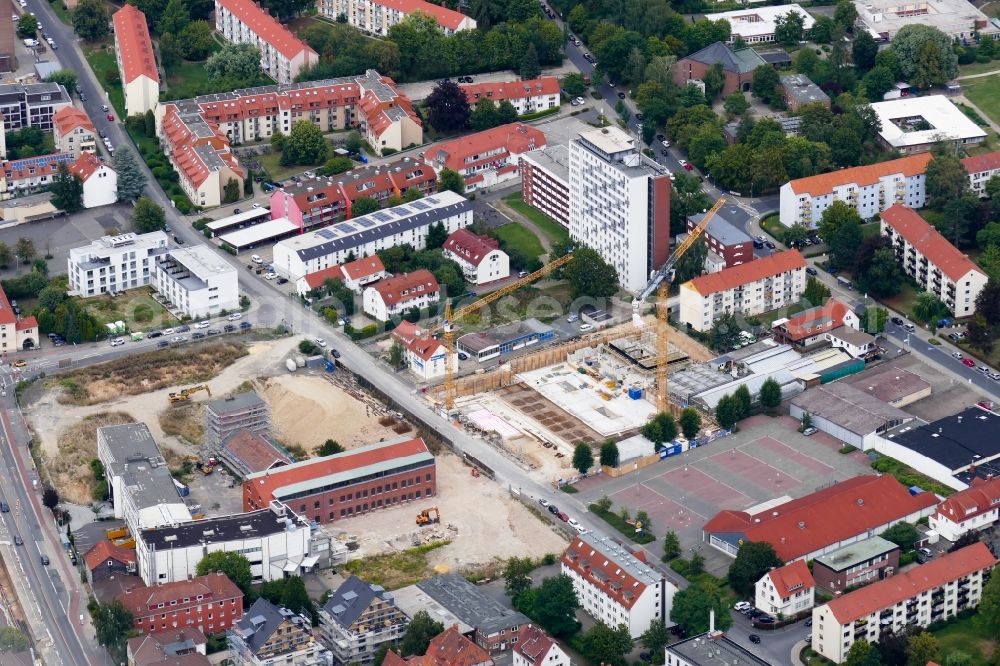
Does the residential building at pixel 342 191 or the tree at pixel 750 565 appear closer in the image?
the tree at pixel 750 565

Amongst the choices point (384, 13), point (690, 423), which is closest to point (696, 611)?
point (690, 423)

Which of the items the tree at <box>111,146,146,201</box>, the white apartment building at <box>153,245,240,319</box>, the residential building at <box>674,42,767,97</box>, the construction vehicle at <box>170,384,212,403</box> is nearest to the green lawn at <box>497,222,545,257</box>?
the white apartment building at <box>153,245,240,319</box>

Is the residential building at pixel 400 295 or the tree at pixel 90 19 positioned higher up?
the tree at pixel 90 19

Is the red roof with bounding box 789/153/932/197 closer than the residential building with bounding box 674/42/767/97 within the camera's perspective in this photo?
Yes

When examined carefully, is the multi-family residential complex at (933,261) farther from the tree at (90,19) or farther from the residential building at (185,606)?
the tree at (90,19)

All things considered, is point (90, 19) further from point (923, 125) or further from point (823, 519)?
point (823, 519)

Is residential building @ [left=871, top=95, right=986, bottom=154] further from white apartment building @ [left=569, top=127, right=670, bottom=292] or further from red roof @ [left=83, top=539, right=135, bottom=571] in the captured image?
red roof @ [left=83, top=539, right=135, bottom=571]

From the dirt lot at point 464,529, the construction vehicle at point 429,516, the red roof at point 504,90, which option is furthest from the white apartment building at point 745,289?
the red roof at point 504,90

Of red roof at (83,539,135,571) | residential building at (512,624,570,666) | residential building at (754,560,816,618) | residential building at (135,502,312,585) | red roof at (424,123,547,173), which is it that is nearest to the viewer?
residential building at (512,624,570,666)
